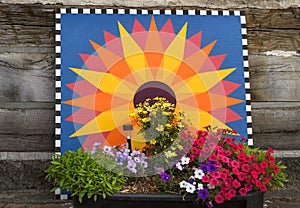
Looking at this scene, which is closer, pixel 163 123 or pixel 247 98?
pixel 163 123

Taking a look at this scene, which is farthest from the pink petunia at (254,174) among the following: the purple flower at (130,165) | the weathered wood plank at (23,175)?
the weathered wood plank at (23,175)

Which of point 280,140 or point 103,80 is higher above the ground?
point 103,80

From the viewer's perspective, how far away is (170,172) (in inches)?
67.2

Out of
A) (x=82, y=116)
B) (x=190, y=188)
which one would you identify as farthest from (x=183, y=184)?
(x=82, y=116)

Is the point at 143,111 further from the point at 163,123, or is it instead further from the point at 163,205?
the point at 163,205

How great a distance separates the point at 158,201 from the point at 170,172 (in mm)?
126

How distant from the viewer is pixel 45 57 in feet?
7.32

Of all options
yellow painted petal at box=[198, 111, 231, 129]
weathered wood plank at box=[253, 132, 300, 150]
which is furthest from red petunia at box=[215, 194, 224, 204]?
weathered wood plank at box=[253, 132, 300, 150]

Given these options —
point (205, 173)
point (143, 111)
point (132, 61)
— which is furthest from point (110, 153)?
point (132, 61)

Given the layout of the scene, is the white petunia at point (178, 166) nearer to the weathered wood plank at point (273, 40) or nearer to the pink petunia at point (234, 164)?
the pink petunia at point (234, 164)

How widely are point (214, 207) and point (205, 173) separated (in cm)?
12

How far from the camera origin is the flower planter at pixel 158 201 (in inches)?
64.0

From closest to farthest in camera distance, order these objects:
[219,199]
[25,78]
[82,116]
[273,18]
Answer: [219,199] < [82,116] < [25,78] < [273,18]

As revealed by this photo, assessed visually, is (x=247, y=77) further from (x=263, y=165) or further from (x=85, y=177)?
(x=85, y=177)
